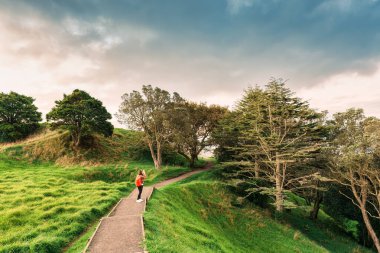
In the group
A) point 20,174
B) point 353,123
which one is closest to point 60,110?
point 20,174

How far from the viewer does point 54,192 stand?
58.1ft

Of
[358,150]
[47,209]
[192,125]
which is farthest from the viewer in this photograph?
[192,125]

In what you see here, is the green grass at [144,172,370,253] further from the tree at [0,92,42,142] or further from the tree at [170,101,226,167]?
the tree at [0,92,42,142]

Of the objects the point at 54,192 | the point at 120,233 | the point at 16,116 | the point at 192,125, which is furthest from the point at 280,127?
the point at 16,116

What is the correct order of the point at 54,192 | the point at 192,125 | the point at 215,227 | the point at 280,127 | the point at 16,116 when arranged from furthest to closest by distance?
the point at 16,116 → the point at 192,125 → the point at 280,127 → the point at 215,227 → the point at 54,192

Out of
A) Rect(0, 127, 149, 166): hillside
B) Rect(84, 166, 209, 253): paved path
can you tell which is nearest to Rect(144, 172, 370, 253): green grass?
Rect(84, 166, 209, 253): paved path

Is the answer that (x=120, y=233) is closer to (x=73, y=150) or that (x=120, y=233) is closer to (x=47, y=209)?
(x=47, y=209)

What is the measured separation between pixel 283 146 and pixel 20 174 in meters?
29.5

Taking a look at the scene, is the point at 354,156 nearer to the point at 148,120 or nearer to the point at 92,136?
the point at 148,120

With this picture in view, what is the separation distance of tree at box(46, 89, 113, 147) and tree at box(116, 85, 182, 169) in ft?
14.9

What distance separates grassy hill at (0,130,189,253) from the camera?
1128 cm

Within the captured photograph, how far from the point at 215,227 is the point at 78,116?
27612 mm

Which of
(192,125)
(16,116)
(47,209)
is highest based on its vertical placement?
(192,125)

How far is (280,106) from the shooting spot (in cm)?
2762
